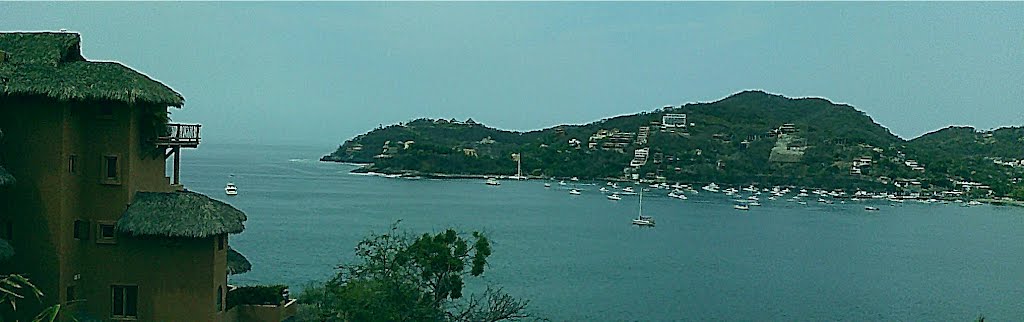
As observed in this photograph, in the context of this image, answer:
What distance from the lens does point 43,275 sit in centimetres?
1280

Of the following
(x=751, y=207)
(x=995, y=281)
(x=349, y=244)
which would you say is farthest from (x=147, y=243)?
(x=751, y=207)

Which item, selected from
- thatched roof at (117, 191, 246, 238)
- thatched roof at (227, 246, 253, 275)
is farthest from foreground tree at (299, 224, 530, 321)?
thatched roof at (117, 191, 246, 238)

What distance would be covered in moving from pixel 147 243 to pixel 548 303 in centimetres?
1933

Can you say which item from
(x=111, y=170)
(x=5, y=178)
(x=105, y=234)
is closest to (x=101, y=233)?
(x=105, y=234)

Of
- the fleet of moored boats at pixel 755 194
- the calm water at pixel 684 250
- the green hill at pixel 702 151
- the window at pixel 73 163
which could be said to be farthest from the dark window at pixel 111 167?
Answer: the green hill at pixel 702 151

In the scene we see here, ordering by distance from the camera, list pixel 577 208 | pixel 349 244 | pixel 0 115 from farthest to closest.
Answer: pixel 577 208, pixel 349 244, pixel 0 115

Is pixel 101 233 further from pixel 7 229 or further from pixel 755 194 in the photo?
pixel 755 194

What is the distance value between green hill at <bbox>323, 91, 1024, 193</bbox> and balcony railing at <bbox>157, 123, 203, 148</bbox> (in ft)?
289

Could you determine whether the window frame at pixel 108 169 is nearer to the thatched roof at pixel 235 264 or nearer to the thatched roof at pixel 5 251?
the thatched roof at pixel 5 251

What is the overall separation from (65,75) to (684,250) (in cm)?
3998

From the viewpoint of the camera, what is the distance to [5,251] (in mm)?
12062

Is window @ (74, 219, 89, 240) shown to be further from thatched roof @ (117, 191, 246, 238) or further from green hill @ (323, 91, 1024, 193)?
green hill @ (323, 91, 1024, 193)

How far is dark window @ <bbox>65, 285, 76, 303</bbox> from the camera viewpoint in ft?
42.3

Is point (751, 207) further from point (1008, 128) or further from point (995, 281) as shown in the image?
point (1008, 128)
